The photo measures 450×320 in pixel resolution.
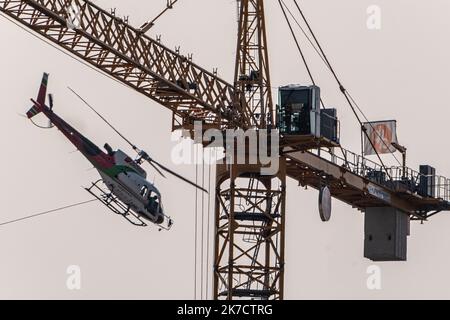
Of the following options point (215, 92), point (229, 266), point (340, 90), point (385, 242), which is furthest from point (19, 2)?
point (385, 242)

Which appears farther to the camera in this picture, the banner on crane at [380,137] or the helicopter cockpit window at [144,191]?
the banner on crane at [380,137]

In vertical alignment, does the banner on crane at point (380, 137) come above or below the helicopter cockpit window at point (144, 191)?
above

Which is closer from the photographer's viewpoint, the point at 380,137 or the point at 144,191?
the point at 144,191

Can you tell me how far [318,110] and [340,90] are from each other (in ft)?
47.6

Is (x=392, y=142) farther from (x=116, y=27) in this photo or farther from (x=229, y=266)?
(x=116, y=27)

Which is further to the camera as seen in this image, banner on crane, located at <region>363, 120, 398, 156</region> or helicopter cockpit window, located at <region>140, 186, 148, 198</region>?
banner on crane, located at <region>363, 120, 398, 156</region>

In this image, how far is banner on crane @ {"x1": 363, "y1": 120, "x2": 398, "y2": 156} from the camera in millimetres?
123625

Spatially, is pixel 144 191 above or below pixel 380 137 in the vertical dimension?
below

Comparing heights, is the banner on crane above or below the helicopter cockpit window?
above

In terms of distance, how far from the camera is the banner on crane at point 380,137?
124 metres

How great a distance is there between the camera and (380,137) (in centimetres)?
12431

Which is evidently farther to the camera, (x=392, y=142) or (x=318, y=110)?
(x=392, y=142)
